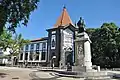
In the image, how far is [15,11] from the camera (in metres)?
16.5

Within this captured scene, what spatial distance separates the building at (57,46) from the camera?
174 ft

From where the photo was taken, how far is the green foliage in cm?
4741

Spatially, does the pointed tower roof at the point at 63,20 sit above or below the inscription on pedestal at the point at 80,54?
above

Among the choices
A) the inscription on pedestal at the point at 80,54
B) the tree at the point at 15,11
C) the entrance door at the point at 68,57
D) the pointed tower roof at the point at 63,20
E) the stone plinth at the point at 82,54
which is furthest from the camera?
the pointed tower roof at the point at 63,20

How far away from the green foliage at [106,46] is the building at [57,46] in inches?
296

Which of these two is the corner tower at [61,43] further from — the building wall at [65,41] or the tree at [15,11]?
the tree at [15,11]

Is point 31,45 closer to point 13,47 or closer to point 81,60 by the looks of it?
point 13,47

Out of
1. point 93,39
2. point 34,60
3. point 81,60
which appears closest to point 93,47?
point 93,39

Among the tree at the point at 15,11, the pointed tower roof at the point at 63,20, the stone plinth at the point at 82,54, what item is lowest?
the stone plinth at the point at 82,54

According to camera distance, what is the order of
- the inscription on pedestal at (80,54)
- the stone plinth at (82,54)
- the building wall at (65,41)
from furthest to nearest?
the building wall at (65,41), the inscription on pedestal at (80,54), the stone plinth at (82,54)

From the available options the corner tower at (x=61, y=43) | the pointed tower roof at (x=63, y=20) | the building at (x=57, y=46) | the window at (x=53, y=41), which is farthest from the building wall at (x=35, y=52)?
the pointed tower roof at (x=63, y=20)

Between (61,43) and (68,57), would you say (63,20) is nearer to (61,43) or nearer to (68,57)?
(61,43)

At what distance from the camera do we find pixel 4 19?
50.8 feet

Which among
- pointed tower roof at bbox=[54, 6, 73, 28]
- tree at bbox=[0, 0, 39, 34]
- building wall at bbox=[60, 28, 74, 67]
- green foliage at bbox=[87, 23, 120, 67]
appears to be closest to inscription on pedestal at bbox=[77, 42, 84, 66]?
tree at bbox=[0, 0, 39, 34]
